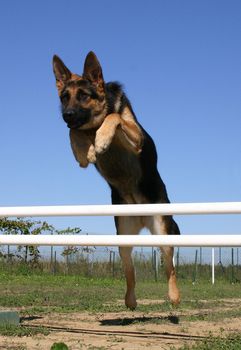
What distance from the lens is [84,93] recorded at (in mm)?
6445

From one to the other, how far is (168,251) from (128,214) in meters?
2.30

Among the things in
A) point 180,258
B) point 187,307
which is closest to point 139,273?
point 180,258

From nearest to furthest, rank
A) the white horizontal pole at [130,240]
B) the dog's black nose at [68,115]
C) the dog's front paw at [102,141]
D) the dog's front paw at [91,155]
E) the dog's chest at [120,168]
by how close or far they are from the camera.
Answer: the white horizontal pole at [130,240]
the dog's front paw at [102,141]
the dog's front paw at [91,155]
the dog's black nose at [68,115]
the dog's chest at [120,168]

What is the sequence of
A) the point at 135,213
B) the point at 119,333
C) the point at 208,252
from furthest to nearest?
the point at 208,252
the point at 119,333
the point at 135,213

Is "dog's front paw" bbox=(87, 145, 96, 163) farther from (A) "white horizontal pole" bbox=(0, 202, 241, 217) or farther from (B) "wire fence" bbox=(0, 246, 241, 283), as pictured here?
(B) "wire fence" bbox=(0, 246, 241, 283)

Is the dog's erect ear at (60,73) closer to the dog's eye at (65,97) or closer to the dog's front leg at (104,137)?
the dog's eye at (65,97)

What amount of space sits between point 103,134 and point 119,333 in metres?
1.78

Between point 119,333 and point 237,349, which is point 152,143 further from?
point 237,349

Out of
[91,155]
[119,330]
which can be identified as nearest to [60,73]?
[91,155]

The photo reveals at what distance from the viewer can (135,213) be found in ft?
15.3

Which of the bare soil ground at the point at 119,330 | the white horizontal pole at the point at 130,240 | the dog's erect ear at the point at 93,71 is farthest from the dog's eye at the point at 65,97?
the bare soil ground at the point at 119,330

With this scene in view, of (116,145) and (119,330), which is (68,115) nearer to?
(116,145)

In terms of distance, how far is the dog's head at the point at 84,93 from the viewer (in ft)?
20.6

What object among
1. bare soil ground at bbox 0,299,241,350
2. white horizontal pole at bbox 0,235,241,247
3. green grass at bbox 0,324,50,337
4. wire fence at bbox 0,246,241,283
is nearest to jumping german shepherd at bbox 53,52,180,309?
bare soil ground at bbox 0,299,241,350
